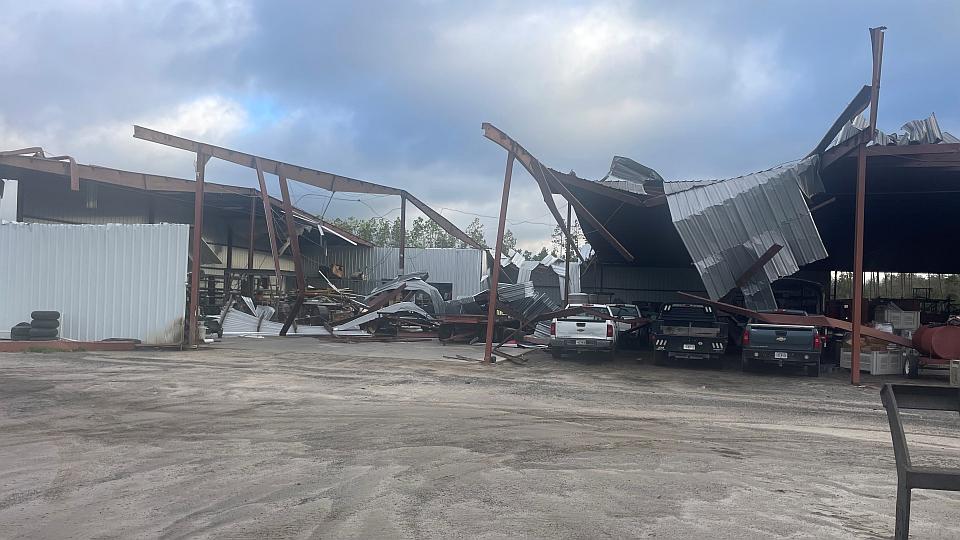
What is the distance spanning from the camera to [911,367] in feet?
57.6

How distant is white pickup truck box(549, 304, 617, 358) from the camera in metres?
18.9

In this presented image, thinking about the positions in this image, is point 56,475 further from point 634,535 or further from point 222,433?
point 634,535

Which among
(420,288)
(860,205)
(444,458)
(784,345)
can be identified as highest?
(860,205)

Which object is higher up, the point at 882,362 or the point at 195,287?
the point at 195,287

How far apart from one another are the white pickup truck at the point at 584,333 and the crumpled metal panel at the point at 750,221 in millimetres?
2946

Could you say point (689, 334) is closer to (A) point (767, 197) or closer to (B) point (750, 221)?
(B) point (750, 221)

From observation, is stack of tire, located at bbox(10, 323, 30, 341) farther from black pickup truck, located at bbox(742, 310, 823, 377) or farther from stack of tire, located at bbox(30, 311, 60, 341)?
black pickup truck, located at bbox(742, 310, 823, 377)

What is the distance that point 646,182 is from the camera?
19.8 m

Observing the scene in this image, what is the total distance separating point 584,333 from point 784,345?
5080 mm

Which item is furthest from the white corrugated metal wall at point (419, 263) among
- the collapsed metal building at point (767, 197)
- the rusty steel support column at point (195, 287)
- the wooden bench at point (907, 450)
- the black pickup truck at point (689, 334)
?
the wooden bench at point (907, 450)

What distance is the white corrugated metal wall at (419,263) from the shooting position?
41406 mm

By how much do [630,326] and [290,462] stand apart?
55.5 feet

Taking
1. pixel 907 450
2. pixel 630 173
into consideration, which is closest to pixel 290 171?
pixel 630 173

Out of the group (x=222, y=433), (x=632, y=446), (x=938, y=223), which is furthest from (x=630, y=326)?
(x=222, y=433)
